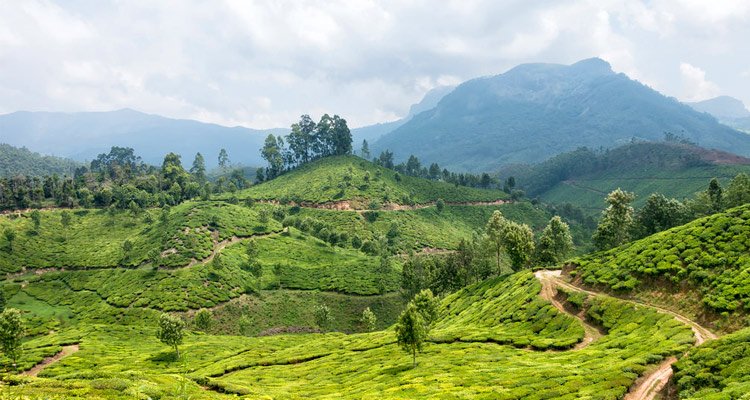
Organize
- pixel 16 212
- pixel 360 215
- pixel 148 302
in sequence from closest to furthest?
pixel 148 302
pixel 16 212
pixel 360 215

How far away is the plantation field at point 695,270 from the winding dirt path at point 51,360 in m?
82.6

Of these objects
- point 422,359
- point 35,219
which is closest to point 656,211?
point 422,359

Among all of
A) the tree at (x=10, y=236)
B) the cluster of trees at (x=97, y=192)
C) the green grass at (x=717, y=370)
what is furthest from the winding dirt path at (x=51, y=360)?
the cluster of trees at (x=97, y=192)

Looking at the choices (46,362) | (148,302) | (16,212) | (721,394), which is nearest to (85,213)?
(16,212)

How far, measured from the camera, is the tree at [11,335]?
45500mm

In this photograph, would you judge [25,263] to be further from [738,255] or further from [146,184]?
[738,255]

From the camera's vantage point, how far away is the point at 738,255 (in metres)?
38.9

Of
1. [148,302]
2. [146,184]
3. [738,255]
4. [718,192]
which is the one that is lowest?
[148,302]

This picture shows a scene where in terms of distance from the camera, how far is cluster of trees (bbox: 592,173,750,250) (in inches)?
2837

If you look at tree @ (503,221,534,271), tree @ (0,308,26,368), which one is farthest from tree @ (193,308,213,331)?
tree @ (503,221,534,271)

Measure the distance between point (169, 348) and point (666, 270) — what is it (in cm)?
7969

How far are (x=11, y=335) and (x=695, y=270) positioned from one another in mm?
90626

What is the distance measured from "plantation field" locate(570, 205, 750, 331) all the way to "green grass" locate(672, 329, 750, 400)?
455 inches

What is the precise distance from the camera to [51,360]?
51.4m
